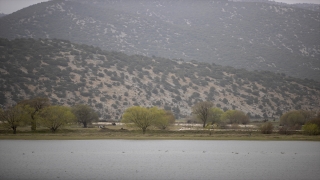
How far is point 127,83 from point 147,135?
2873 inches

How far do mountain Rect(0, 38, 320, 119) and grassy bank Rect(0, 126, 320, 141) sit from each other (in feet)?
145

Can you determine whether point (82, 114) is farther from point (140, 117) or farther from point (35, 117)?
point (140, 117)

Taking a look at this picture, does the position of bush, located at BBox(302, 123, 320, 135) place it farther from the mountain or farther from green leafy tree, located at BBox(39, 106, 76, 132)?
the mountain

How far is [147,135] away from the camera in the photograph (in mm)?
75875

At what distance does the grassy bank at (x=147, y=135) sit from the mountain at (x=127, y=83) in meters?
44.3

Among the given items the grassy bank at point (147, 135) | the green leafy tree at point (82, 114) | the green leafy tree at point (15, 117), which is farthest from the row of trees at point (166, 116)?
the green leafy tree at point (15, 117)

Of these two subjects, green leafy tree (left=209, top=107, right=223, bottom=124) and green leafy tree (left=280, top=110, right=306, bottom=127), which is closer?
green leafy tree (left=280, top=110, right=306, bottom=127)

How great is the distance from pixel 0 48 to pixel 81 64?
28.2 meters

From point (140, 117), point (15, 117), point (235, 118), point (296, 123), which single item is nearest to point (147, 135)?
point (140, 117)

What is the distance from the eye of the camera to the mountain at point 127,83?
129875 mm

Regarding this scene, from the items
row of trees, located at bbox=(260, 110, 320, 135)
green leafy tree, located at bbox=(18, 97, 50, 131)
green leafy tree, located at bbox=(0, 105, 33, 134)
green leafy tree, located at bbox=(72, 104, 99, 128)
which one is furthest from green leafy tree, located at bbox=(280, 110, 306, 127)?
green leafy tree, located at bbox=(0, 105, 33, 134)

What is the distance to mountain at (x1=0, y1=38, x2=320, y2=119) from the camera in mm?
129875

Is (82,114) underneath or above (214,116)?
above

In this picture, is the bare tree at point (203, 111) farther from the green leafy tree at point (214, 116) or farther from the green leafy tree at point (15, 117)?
the green leafy tree at point (15, 117)
